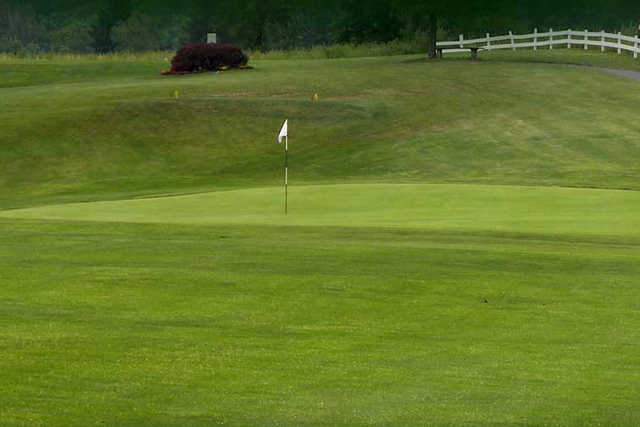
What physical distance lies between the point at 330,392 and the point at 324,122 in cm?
3609

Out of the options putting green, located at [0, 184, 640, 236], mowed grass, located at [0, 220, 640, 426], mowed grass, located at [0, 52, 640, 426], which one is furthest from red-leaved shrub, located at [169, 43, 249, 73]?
mowed grass, located at [0, 220, 640, 426]

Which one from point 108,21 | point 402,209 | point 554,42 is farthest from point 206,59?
point 108,21

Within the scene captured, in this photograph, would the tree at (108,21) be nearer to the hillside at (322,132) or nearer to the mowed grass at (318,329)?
the hillside at (322,132)

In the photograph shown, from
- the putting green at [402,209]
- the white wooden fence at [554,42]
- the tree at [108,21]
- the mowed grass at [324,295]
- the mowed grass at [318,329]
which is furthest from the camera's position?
the tree at [108,21]

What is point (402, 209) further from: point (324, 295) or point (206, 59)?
point (206, 59)

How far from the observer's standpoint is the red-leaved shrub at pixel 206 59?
6372 centimetres

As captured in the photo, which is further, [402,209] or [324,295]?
[402,209]

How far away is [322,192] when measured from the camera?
27.3 m

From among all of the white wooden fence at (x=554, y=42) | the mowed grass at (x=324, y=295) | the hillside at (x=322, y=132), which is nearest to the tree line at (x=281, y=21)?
the white wooden fence at (x=554, y=42)

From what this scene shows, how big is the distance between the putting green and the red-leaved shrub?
36.1 m

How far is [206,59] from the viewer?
64.5 m

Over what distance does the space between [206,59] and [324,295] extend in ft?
169

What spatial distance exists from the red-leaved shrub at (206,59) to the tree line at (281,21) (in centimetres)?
936

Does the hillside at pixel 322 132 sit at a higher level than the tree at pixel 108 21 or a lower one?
lower
